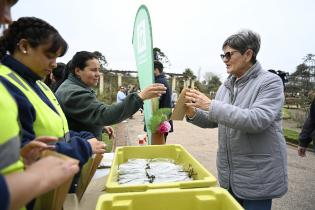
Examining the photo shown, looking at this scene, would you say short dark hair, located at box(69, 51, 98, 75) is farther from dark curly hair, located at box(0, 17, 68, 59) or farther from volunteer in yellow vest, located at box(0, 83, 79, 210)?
volunteer in yellow vest, located at box(0, 83, 79, 210)

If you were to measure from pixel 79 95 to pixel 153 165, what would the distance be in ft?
2.74

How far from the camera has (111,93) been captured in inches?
905

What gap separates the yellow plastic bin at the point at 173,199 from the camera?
4.97ft

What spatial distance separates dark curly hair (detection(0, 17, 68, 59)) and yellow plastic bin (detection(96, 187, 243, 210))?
33.7 inches

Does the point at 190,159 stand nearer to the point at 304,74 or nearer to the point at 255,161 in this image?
the point at 255,161

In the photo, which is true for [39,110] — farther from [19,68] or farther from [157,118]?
[157,118]

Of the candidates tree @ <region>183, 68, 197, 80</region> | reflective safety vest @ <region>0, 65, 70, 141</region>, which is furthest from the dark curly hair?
tree @ <region>183, 68, 197, 80</region>

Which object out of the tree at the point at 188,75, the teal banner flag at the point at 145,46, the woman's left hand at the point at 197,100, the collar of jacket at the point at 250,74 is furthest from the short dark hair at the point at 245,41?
the tree at the point at 188,75

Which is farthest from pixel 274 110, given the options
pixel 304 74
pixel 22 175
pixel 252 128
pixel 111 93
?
pixel 111 93

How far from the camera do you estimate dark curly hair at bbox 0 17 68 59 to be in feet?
5.27

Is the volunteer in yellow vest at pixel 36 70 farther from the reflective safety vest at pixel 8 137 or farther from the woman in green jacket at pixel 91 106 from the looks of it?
the woman in green jacket at pixel 91 106

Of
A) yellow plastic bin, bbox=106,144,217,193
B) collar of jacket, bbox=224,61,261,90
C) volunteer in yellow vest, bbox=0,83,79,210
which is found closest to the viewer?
volunteer in yellow vest, bbox=0,83,79,210

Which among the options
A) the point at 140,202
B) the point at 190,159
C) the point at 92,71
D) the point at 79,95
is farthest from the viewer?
the point at 92,71

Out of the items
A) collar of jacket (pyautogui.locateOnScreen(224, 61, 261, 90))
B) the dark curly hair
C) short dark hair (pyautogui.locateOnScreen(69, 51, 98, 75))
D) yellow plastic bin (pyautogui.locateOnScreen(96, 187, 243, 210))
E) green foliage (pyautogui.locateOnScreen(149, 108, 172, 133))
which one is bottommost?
yellow plastic bin (pyautogui.locateOnScreen(96, 187, 243, 210))
